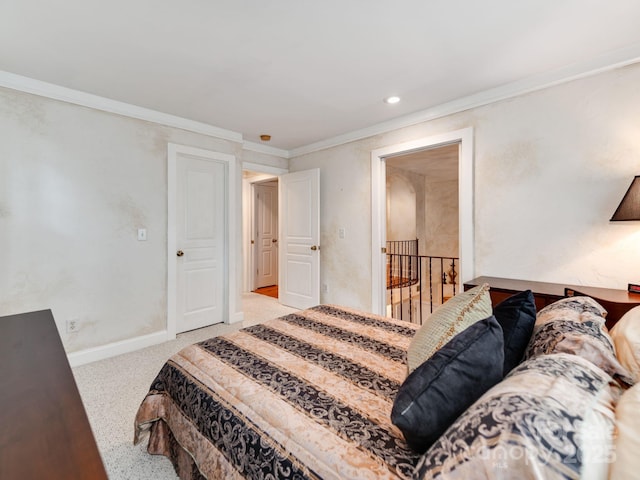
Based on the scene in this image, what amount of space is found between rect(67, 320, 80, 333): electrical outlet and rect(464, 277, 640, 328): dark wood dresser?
3.46m

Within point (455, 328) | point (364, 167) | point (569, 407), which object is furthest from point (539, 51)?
point (569, 407)

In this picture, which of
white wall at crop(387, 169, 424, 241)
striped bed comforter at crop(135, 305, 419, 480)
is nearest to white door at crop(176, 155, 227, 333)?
striped bed comforter at crop(135, 305, 419, 480)

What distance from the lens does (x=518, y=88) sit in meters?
2.57

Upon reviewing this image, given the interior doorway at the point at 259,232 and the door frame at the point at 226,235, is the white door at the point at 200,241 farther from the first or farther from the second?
the interior doorway at the point at 259,232

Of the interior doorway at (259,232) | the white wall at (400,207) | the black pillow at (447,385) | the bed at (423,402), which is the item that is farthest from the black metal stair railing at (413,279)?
the black pillow at (447,385)

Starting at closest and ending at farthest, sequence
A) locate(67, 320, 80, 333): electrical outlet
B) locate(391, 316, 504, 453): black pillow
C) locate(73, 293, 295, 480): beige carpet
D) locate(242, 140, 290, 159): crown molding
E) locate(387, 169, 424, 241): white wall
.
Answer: locate(391, 316, 504, 453): black pillow
locate(73, 293, 295, 480): beige carpet
locate(67, 320, 80, 333): electrical outlet
locate(242, 140, 290, 159): crown molding
locate(387, 169, 424, 241): white wall

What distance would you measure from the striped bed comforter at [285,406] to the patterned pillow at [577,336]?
0.55 m

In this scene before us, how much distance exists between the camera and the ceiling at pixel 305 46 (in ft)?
5.63

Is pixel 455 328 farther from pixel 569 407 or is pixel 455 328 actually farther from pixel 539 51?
pixel 539 51

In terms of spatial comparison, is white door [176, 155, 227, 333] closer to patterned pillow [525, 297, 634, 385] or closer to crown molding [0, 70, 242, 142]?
crown molding [0, 70, 242, 142]

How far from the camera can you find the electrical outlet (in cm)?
270

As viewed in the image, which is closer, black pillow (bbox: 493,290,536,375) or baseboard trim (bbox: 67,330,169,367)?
black pillow (bbox: 493,290,536,375)

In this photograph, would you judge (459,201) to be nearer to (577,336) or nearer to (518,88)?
(518,88)

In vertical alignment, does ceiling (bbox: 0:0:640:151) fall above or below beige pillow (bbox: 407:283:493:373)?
above
